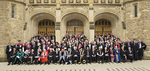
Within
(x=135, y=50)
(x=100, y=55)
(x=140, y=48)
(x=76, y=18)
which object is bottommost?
(x=100, y=55)

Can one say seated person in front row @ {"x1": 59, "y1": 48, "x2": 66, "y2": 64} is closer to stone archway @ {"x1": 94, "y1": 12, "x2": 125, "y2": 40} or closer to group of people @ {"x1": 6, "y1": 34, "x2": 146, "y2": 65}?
group of people @ {"x1": 6, "y1": 34, "x2": 146, "y2": 65}

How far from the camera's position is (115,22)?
1650cm

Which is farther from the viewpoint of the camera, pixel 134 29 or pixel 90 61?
pixel 134 29

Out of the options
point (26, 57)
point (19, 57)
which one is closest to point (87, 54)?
point (26, 57)

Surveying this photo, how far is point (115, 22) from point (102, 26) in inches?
71.6

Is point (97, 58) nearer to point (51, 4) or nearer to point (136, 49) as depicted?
point (136, 49)

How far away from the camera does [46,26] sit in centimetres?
1783

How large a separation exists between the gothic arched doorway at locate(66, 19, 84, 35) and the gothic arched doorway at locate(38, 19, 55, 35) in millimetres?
2050

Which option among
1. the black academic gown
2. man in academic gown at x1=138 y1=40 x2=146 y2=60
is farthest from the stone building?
the black academic gown

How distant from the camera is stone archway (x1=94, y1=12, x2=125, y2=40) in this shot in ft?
50.9

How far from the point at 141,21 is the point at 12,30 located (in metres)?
12.3

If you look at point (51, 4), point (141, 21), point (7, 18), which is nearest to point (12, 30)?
point (7, 18)

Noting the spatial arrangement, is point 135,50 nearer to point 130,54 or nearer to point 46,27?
point 130,54

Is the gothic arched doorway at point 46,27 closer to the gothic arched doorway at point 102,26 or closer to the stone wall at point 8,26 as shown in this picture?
the stone wall at point 8,26
